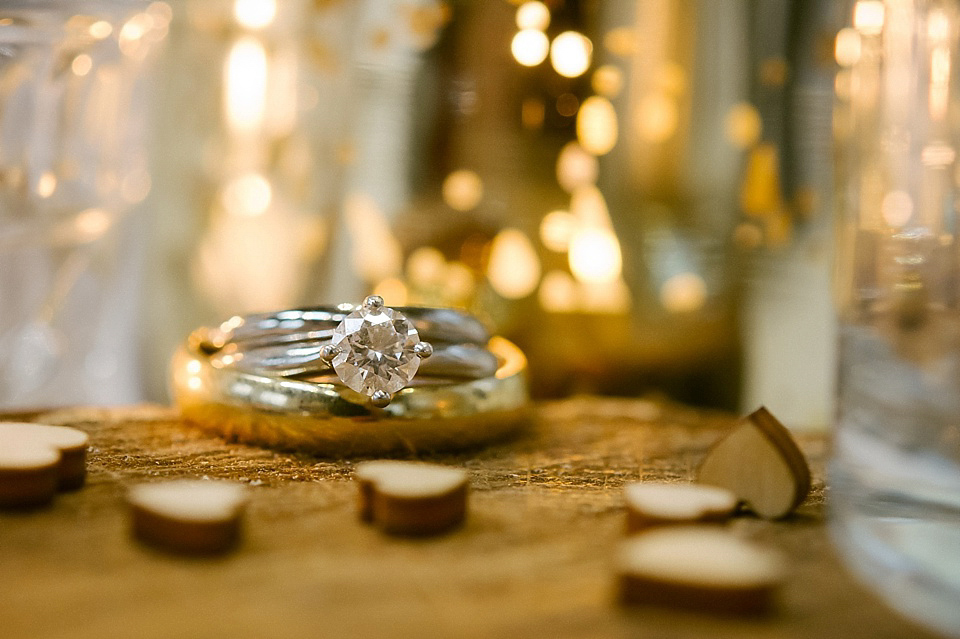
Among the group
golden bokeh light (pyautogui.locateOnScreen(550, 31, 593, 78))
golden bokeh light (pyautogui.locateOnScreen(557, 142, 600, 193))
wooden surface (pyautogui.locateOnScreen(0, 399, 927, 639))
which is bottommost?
wooden surface (pyautogui.locateOnScreen(0, 399, 927, 639))

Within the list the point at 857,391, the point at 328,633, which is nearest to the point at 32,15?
the point at 328,633

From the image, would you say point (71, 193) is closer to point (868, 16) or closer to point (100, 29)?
point (100, 29)

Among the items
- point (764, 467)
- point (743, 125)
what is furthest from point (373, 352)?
point (743, 125)

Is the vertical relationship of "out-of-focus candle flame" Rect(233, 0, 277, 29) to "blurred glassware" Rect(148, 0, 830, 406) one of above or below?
above

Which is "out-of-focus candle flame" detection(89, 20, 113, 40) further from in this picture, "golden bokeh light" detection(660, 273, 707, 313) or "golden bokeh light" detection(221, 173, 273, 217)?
"golden bokeh light" detection(660, 273, 707, 313)

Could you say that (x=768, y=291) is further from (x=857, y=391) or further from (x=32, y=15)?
(x=32, y=15)

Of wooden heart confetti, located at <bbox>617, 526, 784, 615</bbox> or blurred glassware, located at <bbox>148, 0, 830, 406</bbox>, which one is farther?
blurred glassware, located at <bbox>148, 0, 830, 406</bbox>

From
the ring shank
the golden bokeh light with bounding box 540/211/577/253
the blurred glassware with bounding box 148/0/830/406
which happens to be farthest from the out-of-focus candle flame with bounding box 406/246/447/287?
the ring shank
